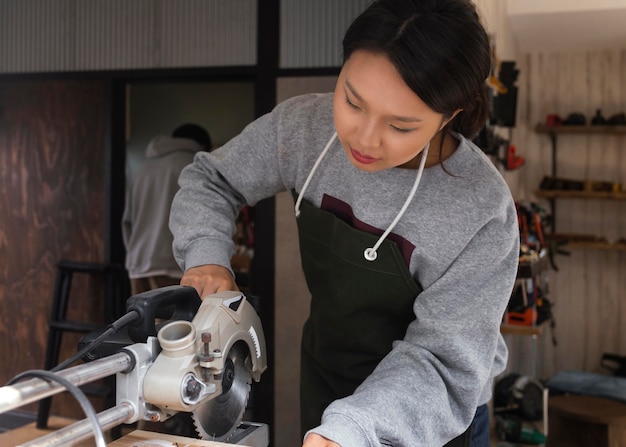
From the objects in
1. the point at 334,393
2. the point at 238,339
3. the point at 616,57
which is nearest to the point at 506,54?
the point at 616,57

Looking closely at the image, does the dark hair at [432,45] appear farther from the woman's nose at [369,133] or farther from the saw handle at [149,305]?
the saw handle at [149,305]

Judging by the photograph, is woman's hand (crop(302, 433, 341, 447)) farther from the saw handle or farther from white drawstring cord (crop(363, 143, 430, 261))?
white drawstring cord (crop(363, 143, 430, 261))

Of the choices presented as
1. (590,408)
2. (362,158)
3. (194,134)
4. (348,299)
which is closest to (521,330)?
(590,408)

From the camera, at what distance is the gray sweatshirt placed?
1.10m

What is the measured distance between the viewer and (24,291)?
4262 millimetres

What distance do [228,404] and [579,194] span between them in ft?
15.4

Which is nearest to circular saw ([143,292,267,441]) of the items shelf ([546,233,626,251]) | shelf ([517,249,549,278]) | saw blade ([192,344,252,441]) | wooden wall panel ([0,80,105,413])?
saw blade ([192,344,252,441])

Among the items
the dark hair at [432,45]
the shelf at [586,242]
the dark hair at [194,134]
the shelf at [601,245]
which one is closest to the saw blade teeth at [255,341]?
the dark hair at [432,45]

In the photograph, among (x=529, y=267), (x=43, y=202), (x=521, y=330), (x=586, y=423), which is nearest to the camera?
(x=529, y=267)

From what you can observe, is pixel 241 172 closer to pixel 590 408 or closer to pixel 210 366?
pixel 210 366

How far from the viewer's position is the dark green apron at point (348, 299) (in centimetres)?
129

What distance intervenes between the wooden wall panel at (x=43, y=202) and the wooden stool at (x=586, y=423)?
2.49 metres

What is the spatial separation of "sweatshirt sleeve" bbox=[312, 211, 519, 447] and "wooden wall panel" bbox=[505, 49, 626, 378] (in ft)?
14.8

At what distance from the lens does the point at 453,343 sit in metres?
1.17
